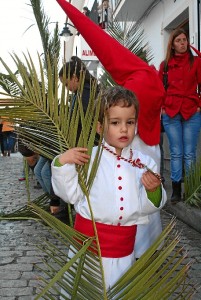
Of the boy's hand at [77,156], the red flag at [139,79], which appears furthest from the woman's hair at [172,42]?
the boy's hand at [77,156]

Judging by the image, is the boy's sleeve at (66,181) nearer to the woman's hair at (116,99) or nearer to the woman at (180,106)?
the woman's hair at (116,99)

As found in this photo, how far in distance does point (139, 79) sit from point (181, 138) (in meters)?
2.46

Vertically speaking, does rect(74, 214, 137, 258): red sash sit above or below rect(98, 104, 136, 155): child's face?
below

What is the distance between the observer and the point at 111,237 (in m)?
2.17

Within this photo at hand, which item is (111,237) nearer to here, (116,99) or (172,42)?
(116,99)

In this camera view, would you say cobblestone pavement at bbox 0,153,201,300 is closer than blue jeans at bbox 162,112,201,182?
Yes

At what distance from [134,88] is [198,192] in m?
2.27

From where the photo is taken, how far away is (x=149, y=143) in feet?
11.0

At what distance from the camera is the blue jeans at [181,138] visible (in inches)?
218

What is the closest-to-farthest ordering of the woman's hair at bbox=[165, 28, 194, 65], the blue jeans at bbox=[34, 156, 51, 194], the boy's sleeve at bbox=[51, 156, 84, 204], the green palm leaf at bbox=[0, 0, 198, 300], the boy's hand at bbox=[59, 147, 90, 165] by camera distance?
1. the green palm leaf at bbox=[0, 0, 198, 300]
2. the boy's hand at bbox=[59, 147, 90, 165]
3. the boy's sleeve at bbox=[51, 156, 84, 204]
4. the woman's hair at bbox=[165, 28, 194, 65]
5. the blue jeans at bbox=[34, 156, 51, 194]

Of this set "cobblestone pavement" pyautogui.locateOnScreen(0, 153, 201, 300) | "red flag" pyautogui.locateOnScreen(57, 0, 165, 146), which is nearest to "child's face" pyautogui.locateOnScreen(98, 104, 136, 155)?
"cobblestone pavement" pyautogui.locateOnScreen(0, 153, 201, 300)

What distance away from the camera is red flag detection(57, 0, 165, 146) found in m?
3.14

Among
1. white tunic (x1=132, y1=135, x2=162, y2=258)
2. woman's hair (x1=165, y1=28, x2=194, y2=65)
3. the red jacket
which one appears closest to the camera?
white tunic (x1=132, y1=135, x2=162, y2=258)

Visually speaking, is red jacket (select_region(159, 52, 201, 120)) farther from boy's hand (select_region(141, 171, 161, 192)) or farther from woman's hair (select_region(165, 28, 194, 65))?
boy's hand (select_region(141, 171, 161, 192))
